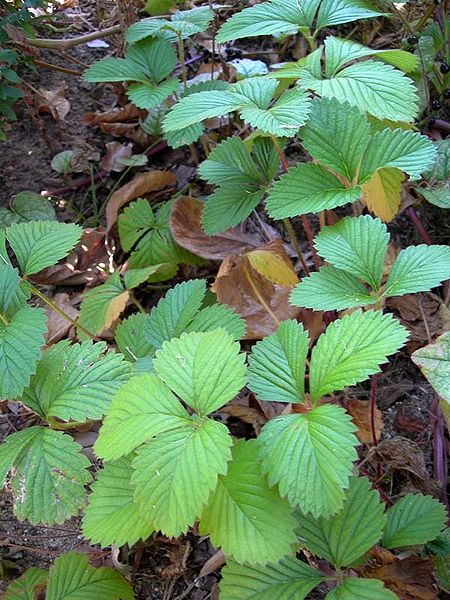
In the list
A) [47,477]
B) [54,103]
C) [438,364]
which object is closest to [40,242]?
[47,477]

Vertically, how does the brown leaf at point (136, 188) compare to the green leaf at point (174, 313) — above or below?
below

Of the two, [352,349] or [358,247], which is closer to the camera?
[352,349]

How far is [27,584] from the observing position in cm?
127

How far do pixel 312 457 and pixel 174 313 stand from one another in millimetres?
518

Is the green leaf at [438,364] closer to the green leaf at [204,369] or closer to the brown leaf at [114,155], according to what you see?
the green leaf at [204,369]

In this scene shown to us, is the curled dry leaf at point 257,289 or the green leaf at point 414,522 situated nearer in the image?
the green leaf at point 414,522

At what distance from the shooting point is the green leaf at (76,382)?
112cm

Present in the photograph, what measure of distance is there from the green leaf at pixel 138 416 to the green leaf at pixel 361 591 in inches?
13.8

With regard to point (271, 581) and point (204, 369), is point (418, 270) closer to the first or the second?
point (204, 369)

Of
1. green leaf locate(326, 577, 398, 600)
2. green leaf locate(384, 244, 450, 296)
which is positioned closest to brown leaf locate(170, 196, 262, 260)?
green leaf locate(384, 244, 450, 296)

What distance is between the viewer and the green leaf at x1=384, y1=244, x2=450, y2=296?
43.9 inches

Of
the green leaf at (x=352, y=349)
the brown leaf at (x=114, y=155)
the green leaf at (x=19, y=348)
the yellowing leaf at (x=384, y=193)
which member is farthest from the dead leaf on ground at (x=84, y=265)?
the green leaf at (x=352, y=349)

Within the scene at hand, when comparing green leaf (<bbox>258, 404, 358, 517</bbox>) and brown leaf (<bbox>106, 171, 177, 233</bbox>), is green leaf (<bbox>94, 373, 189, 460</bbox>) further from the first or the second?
brown leaf (<bbox>106, 171, 177, 233</bbox>)

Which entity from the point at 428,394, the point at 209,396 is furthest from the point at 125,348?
the point at 428,394
